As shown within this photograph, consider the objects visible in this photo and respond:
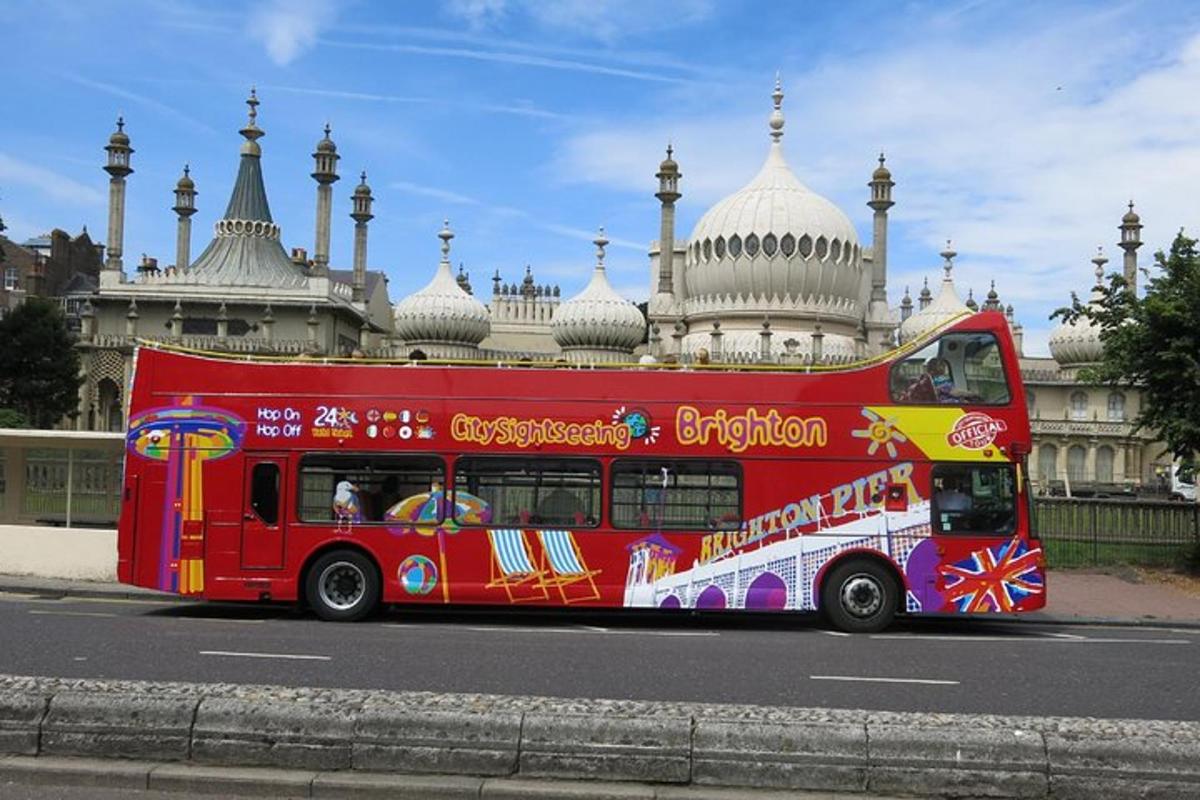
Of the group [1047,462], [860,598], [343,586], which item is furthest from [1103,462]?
[343,586]

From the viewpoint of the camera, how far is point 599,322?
157ft

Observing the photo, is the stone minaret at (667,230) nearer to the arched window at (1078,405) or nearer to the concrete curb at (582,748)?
the arched window at (1078,405)

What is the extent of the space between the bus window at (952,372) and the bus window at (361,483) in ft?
18.5

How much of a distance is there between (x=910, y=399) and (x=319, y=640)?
7.27 meters

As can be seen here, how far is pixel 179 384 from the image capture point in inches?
558

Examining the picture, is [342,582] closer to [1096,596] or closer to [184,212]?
[1096,596]

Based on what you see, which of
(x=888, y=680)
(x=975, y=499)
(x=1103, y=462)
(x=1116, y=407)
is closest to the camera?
(x=888, y=680)

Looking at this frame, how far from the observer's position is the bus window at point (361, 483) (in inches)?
550

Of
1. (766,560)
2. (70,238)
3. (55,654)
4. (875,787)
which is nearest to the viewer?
(875,787)

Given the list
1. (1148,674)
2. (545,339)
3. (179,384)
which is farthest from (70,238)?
(1148,674)

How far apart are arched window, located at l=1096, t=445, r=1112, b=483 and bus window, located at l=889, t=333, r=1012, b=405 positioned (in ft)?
137

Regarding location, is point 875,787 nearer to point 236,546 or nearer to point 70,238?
point 236,546

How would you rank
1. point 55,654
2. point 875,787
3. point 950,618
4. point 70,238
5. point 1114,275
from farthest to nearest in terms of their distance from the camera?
point 70,238
point 1114,275
point 950,618
point 55,654
point 875,787

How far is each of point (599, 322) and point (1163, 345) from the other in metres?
29.0
